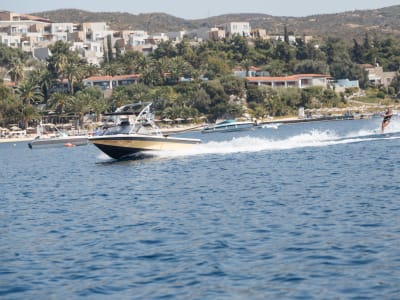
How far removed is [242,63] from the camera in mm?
158625

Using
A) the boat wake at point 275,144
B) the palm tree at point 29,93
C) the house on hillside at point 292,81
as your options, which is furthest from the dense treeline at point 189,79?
the boat wake at point 275,144

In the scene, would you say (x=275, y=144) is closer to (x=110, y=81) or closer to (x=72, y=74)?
(x=72, y=74)

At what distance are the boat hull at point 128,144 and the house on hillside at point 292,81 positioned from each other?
9712cm

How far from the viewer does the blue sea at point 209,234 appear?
56.0ft

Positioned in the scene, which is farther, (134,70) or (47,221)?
(134,70)

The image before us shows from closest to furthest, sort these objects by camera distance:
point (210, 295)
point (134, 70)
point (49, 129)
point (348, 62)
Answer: point (210, 295), point (49, 129), point (134, 70), point (348, 62)

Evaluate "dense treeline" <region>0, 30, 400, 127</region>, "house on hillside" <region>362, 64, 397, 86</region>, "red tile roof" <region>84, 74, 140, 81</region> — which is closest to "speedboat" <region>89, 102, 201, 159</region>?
"dense treeline" <region>0, 30, 400, 127</region>

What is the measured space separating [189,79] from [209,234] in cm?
12227

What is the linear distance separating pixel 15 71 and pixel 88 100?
24.9 meters

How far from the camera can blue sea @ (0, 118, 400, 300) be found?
1706cm

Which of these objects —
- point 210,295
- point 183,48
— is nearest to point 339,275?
point 210,295

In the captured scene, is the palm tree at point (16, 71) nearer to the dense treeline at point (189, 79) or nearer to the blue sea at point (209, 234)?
the dense treeline at point (189, 79)

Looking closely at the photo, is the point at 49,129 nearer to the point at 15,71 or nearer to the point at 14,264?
the point at 15,71

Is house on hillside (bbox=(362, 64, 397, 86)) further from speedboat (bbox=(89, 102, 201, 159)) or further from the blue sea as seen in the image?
the blue sea
